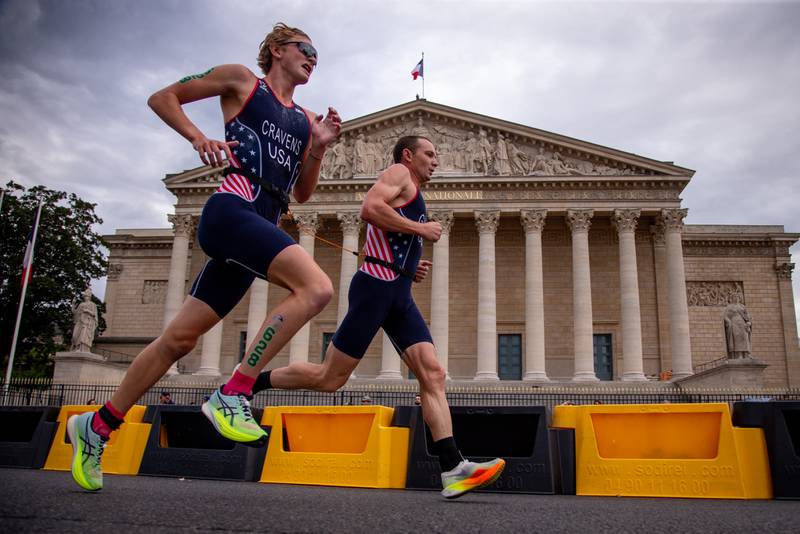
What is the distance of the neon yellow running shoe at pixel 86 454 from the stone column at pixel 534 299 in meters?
27.0

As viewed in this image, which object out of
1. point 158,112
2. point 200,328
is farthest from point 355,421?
point 158,112

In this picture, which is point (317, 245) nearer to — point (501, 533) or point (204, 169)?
point (204, 169)

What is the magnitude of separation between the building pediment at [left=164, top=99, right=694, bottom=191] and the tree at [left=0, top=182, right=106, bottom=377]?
6289mm

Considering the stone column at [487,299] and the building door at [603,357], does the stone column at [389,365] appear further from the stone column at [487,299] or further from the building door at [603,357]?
the building door at [603,357]

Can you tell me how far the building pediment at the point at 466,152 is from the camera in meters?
32.8

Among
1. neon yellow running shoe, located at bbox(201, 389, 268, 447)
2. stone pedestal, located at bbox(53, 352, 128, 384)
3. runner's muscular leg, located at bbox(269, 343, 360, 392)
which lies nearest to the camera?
neon yellow running shoe, located at bbox(201, 389, 268, 447)

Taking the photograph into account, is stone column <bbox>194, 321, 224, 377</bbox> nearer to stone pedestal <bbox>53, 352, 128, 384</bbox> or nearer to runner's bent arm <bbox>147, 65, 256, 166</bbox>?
stone pedestal <bbox>53, 352, 128, 384</bbox>

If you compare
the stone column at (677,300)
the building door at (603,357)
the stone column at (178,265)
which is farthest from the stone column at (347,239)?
the stone column at (677,300)

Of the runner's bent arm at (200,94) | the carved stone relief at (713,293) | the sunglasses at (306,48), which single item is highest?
the carved stone relief at (713,293)

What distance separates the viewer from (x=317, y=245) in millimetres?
35438

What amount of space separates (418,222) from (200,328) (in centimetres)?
181

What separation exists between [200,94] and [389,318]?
192cm

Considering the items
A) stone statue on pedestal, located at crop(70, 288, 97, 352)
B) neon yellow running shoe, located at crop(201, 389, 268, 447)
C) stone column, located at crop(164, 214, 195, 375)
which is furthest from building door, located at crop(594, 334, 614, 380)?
neon yellow running shoe, located at crop(201, 389, 268, 447)

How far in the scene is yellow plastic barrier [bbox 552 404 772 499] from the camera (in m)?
5.29
